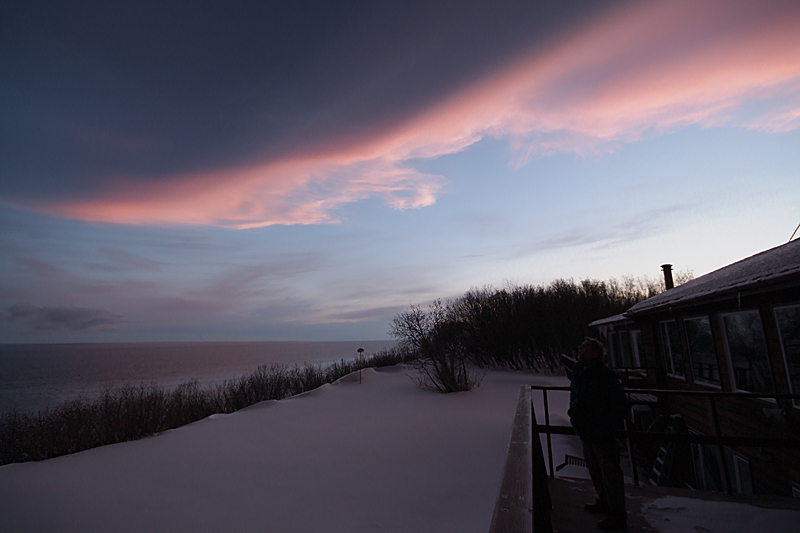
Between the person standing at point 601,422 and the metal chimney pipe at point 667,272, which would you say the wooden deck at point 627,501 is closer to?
the person standing at point 601,422

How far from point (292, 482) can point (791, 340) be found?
30.9 feet

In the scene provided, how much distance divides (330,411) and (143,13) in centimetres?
1363

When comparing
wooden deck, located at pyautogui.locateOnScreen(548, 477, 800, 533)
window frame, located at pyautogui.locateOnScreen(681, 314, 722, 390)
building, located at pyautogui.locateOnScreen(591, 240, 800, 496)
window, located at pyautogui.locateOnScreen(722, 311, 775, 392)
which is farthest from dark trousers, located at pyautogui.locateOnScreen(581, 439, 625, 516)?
window frame, located at pyautogui.locateOnScreen(681, 314, 722, 390)

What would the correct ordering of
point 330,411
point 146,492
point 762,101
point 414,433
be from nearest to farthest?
point 146,492
point 762,101
point 414,433
point 330,411

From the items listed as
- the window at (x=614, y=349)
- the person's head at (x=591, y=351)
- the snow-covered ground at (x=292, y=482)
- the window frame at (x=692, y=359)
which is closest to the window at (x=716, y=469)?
the window frame at (x=692, y=359)

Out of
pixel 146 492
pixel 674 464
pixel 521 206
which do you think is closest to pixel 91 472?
pixel 146 492

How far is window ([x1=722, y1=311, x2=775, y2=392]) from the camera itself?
6.68 m

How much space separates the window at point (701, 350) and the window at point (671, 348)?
71 cm

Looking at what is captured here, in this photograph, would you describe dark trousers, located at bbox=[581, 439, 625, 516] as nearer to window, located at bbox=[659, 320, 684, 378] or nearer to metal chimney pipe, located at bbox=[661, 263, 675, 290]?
window, located at bbox=[659, 320, 684, 378]

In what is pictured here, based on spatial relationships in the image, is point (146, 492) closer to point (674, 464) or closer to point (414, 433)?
point (414, 433)

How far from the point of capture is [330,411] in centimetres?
1448

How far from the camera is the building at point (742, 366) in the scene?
18.9 feet

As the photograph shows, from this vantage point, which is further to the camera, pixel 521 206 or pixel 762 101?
pixel 521 206

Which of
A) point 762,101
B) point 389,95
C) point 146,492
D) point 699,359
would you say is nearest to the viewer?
point 146,492
